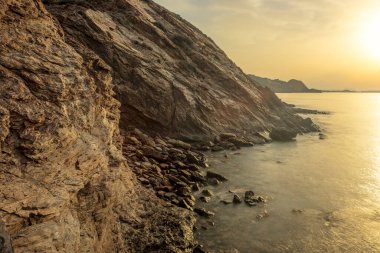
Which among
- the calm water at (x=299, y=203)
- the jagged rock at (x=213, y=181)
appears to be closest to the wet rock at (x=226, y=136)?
the calm water at (x=299, y=203)

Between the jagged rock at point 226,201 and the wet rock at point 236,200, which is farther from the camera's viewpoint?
the wet rock at point 236,200

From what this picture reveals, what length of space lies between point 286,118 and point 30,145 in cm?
6061

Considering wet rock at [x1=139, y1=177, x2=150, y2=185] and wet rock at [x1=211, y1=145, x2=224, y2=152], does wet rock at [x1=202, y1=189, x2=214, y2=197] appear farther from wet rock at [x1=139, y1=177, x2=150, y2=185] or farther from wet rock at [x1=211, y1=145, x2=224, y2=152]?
wet rock at [x1=211, y1=145, x2=224, y2=152]

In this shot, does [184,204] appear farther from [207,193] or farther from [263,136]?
[263,136]

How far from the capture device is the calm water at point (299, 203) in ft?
56.7

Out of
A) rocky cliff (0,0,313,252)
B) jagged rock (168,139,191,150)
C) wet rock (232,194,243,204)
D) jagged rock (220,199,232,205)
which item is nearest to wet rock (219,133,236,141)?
jagged rock (168,139,191,150)

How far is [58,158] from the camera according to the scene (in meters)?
10.7

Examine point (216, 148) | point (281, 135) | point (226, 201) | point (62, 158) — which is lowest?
point (226, 201)

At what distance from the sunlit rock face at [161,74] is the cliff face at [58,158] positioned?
14.8 m

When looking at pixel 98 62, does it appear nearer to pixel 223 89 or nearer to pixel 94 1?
pixel 94 1

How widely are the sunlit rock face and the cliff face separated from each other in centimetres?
1480

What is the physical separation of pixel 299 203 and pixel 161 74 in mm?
25047

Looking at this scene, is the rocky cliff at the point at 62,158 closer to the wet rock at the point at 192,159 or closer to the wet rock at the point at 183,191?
the wet rock at the point at 183,191

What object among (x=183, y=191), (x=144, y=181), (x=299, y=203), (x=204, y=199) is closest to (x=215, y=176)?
(x=204, y=199)
